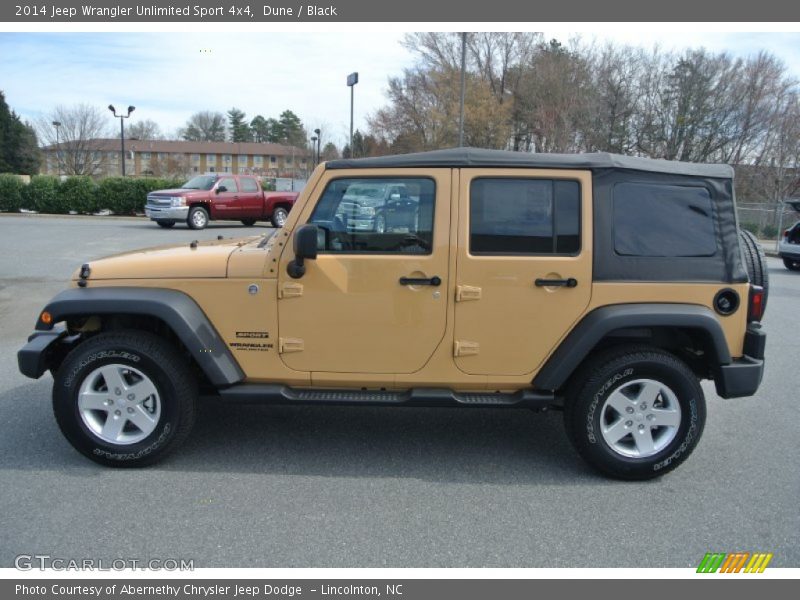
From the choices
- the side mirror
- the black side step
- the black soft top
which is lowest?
the black side step

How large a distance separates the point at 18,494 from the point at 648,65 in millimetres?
35688

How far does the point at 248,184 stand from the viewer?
2145cm

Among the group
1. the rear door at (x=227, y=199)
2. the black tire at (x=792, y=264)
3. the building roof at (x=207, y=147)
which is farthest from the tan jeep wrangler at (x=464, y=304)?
the building roof at (x=207, y=147)

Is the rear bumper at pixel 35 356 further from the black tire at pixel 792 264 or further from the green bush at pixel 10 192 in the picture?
the green bush at pixel 10 192

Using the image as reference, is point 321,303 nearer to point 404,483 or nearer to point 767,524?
point 404,483

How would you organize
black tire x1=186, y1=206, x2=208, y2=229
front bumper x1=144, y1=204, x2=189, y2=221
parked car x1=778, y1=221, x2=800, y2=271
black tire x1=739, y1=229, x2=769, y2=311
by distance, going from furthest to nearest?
black tire x1=186, y1=206, x2=208, y2=229 → front bumper x1=144, y1=204, x2=189, y2=221 → parked car x1=778, y1=221, x2=800, y2=271 → black tire x1=739, y1=229, x2=769, y2=311

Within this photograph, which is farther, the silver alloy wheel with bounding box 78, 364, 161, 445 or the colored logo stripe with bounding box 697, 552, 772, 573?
the silver alloy wheel with bounding box 78, 364, 161, 445

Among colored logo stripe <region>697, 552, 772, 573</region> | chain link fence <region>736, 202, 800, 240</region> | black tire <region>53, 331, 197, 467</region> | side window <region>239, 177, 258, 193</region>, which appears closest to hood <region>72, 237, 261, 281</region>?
black tire <region>53, 331, 197, 467</region>

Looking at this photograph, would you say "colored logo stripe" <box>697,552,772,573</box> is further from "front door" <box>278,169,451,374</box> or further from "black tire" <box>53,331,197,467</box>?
"black tire" <box>53,331,197,467</box>

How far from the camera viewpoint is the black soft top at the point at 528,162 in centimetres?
378

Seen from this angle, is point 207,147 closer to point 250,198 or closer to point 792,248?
point 250,198

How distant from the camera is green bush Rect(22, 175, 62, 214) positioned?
2733 cm

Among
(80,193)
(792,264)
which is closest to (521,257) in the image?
(792,264)

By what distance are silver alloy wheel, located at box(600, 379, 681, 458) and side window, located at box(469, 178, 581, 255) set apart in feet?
3.20
